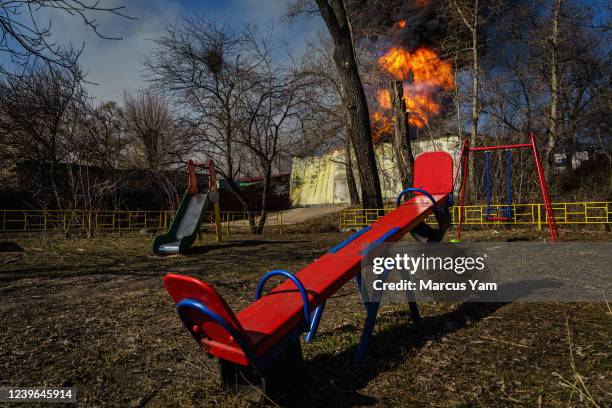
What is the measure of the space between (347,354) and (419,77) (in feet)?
81.2

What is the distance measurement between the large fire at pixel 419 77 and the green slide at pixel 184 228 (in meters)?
12.2

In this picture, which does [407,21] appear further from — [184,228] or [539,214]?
[184,228]

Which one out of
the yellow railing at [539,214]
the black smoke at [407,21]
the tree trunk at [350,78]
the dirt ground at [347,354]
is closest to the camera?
the dirt ground at [347,354]

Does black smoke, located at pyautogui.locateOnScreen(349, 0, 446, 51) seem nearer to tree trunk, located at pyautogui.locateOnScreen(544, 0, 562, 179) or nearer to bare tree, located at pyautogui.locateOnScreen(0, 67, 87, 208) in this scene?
tree trunk, located at pyautogui.locateOnScreen(544, 0, 562, 179)

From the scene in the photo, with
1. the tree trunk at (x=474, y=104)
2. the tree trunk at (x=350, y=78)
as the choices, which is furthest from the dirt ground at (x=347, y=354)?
the tree trunk at (x=474, y=104)

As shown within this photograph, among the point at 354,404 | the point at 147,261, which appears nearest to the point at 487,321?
the point at 354,404

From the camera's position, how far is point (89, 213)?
1397 centimetres

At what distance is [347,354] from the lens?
3.32 metres

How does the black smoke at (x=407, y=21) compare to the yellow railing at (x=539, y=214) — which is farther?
the black smoke at (x=407, y=21)

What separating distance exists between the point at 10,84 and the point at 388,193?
746 inches

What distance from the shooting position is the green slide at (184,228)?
10.1 metres

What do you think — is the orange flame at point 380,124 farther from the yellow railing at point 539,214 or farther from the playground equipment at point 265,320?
the playground equipment at point 265,320

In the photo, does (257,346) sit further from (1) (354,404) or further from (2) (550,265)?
(2) (550,265)

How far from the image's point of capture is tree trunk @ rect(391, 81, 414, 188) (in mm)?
14742
